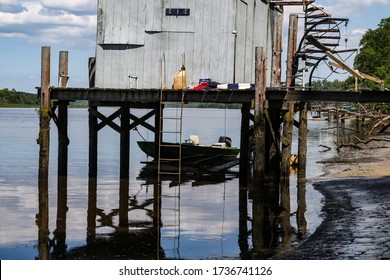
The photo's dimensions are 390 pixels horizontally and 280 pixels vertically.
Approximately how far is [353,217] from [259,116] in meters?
5.56

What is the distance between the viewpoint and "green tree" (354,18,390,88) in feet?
292

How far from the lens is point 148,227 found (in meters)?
19.2

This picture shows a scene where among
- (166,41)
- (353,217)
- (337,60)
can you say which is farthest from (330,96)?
(166,41)

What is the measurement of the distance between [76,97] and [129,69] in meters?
2.21

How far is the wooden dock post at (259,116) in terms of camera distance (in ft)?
75.8

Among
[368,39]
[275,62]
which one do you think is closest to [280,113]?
[275,62]

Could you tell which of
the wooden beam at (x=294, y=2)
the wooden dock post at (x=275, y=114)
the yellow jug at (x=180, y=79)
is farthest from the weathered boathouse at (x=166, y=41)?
the wooden beam at (x=294, y=2)

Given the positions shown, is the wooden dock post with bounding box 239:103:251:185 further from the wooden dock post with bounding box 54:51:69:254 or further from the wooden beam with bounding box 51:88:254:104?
the wooden dock post with bounding box 54:51:69:254

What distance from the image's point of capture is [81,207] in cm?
2262

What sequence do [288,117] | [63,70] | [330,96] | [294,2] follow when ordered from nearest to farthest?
[330,96] → [288,117] → [63,70] → [294,2]

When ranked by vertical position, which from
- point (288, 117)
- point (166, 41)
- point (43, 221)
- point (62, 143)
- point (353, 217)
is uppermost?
point (166, 41)

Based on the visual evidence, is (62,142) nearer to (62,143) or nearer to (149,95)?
(62,143)

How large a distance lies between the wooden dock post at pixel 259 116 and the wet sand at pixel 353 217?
7.75 ft

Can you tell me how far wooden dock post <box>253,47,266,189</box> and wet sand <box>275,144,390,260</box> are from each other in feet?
7.75
